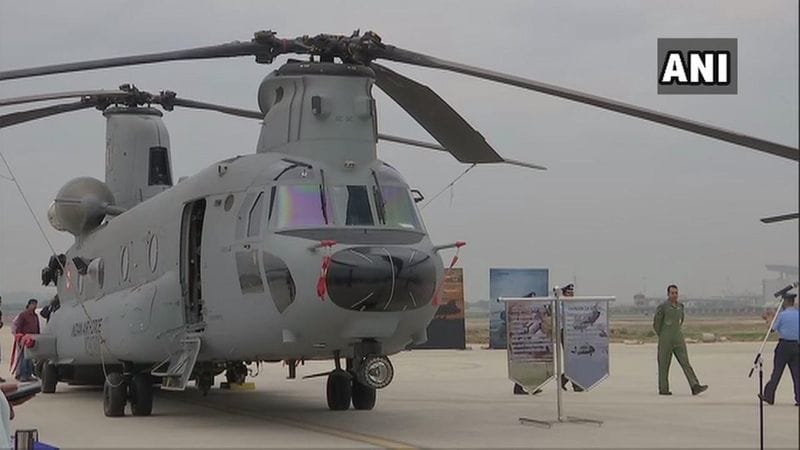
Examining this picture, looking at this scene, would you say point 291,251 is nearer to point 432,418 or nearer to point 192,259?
point 192,259

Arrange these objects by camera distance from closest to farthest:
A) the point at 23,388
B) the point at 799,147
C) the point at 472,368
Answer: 1. the point at 799,147
2. the point at 23,388
3. the point at 472,368

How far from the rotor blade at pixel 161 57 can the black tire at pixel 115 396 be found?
4.37 meters

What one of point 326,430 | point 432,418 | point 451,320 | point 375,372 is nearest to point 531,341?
point 432,418

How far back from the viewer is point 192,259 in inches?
544

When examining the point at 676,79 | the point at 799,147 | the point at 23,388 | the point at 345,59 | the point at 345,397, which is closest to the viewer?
the point at 799,147

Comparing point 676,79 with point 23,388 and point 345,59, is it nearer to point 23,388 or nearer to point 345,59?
point 23,388

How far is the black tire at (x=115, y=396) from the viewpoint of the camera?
14.3m

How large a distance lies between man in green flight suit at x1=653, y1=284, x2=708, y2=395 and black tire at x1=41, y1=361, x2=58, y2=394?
10262 millimetres

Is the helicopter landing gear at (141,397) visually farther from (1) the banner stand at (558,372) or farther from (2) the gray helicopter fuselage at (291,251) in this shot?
(1) the banner stand at (558,372)

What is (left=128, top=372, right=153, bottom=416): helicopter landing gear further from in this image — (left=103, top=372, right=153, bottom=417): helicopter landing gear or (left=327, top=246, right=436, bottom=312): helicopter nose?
(left=327, top=246, right=436, bottom=312): helicopter nose

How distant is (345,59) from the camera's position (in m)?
13.2

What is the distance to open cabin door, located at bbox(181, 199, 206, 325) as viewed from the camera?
44.5 ft

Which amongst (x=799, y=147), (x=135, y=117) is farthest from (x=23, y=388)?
(x=135, y=117)

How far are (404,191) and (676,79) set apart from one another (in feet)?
22.2
